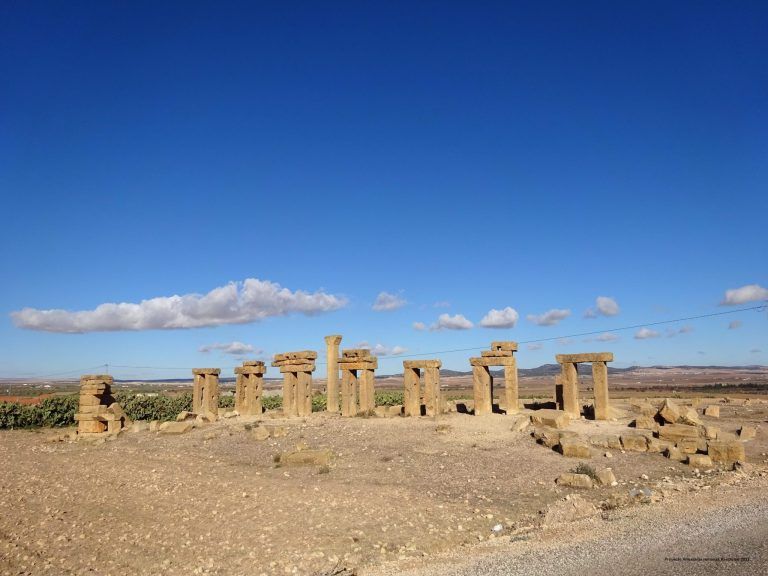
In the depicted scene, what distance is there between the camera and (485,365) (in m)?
26.7

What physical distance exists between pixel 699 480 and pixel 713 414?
44.4 feet

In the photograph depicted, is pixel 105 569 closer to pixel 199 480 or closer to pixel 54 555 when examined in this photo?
pixel 54 555

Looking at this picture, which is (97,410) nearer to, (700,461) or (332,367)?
(332,367)

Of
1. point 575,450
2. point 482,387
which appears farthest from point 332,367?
point 575,450

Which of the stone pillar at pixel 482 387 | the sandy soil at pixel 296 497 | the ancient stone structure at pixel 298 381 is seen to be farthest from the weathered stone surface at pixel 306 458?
the ancient stone structure at pixel 298 381

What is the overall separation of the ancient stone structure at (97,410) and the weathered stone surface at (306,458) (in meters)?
12.9

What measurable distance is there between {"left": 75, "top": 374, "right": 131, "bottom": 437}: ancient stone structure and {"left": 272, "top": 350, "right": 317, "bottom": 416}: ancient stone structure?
809 cm

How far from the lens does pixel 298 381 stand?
30188 millimetres

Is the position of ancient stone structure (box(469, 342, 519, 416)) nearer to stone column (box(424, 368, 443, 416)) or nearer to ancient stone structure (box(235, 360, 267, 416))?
stone column (box(424, 368, 443, 416))

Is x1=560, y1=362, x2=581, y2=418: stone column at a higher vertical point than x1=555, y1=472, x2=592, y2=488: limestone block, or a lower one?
higher

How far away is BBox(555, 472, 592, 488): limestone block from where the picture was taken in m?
14.0

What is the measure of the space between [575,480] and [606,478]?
864mm

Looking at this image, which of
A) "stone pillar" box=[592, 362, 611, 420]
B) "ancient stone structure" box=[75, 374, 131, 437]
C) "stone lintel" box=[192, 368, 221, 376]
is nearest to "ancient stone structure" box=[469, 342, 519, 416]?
"stone pillar" box=[592, 362, 611, 420]

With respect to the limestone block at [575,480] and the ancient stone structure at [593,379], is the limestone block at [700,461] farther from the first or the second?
the ancient stone structure at [593,379]
